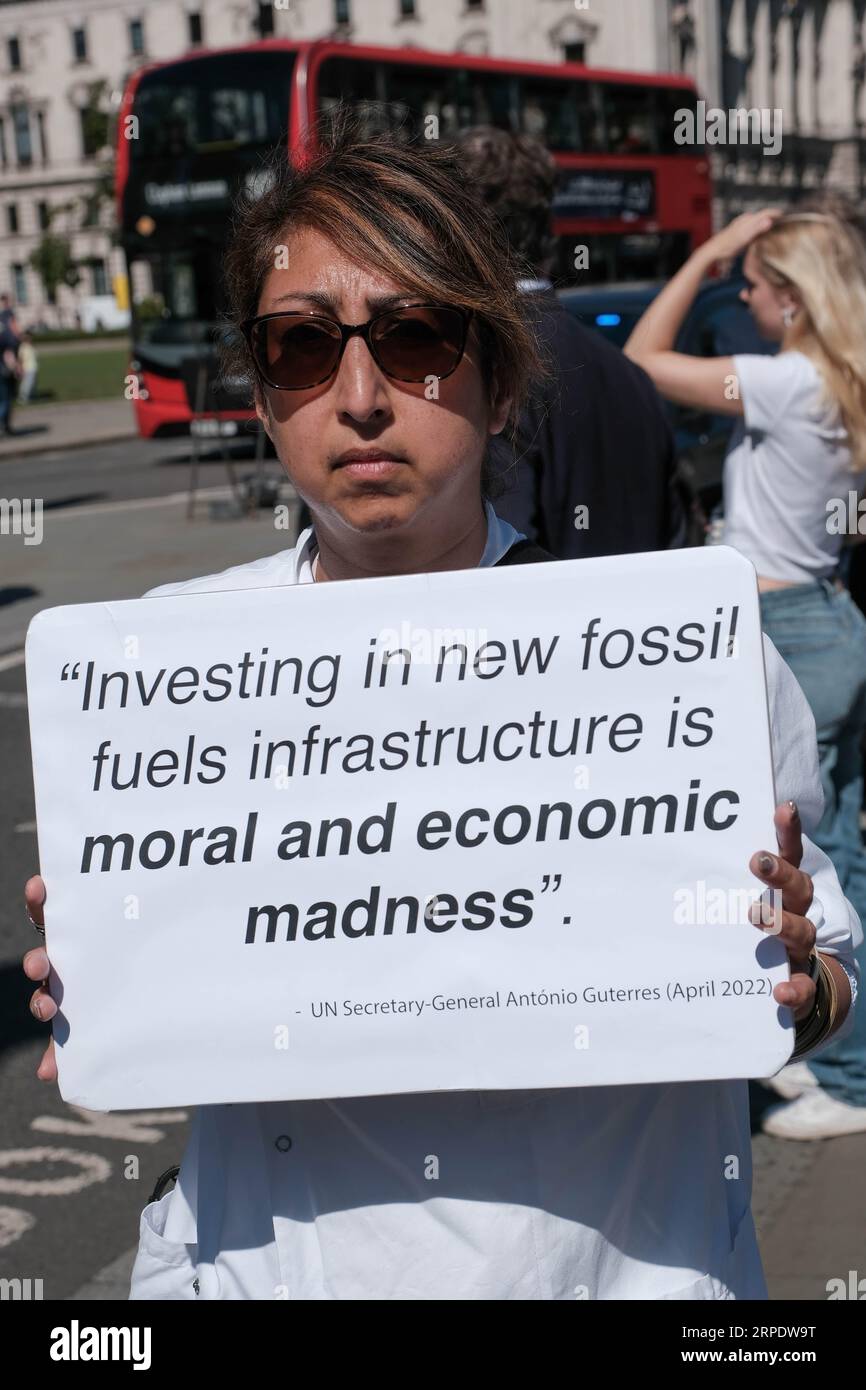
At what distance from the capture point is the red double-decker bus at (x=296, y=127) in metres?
18.7

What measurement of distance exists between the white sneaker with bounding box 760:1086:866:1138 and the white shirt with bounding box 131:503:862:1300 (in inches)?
92.9

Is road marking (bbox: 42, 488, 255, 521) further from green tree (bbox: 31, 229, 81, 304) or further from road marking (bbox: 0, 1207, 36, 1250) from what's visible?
green tree (bbox: 31, 229, 81, 304)

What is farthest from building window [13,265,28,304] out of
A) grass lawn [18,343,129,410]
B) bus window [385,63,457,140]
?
bus window [385,63,457,140]

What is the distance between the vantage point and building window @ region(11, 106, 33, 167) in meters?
89.2

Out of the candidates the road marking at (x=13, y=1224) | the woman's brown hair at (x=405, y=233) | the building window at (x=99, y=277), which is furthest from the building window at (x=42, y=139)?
the woman's brown hair at (x=405, y=233)

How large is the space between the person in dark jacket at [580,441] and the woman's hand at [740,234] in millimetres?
606

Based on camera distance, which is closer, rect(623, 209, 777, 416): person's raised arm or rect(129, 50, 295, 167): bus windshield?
rect(623, 209, 777, 416): person's raised arm

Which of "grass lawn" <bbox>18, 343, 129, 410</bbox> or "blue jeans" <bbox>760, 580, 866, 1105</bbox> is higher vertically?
"blue jeans" <bbox>760, 580, 866, 1105</bbox>

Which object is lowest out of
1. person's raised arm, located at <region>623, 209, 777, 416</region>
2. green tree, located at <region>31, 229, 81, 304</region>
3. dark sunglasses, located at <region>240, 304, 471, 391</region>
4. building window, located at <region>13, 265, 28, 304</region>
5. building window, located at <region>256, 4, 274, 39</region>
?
building window, located at <region>13, 265, 28, 304</region>

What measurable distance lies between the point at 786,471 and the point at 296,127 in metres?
14.2

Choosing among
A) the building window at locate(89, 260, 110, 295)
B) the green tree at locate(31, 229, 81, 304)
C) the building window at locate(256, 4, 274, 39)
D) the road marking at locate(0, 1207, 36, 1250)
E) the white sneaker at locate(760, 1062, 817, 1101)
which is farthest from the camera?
the building window at locate(89, 260, 110, 295)

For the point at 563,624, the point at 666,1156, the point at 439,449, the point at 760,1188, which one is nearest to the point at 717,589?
the point at 563,624

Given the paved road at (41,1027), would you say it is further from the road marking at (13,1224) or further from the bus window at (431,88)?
the bus window at (431,88)

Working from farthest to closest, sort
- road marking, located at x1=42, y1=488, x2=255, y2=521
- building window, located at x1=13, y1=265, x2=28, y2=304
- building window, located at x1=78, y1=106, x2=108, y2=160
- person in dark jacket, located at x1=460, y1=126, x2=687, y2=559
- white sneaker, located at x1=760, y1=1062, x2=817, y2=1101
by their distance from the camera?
building window, located at x1=13, y1=265, x2=28, y2=304
building window, located at x1=78, y1=106, x2=108, y2=160
road marking, located at x1=42, y1=488, x2=255, y2=521
white sneaker, located at x1=760, y1=1062, x2=817, y2=1101
person in dark jacket, located at x1=460, y1=126, x2=687, y2=559
